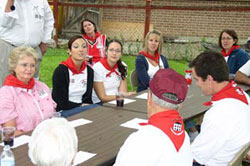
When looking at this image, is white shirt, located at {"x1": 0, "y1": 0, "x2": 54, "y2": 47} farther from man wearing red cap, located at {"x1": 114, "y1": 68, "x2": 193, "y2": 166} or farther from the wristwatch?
man wearing red cap, located at {"x1": 114, "y1": 68, "x2": 193, "y2": 166}

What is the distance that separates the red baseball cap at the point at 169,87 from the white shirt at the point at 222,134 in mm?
624

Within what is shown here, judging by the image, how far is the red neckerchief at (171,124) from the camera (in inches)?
74.7

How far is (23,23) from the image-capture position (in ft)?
15.6

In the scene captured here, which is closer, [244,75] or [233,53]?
[244,75]

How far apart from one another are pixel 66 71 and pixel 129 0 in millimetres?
9671

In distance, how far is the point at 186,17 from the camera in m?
12.5

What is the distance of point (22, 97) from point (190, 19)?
395 inches

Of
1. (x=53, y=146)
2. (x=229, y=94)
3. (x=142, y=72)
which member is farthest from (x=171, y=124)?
(x=142, y=72)

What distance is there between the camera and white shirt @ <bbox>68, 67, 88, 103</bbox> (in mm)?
4195

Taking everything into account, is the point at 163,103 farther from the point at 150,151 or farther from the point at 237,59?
the point at 237,59

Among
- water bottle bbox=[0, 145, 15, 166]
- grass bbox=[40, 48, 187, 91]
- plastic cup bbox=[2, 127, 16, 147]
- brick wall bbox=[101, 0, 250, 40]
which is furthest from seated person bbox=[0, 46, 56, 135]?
brick wall bbox=[101, 0, 250, 40]

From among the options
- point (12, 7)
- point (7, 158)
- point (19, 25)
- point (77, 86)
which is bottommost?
point (7, 158)

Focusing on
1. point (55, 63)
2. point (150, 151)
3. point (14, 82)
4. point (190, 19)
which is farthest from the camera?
point (190, 19)

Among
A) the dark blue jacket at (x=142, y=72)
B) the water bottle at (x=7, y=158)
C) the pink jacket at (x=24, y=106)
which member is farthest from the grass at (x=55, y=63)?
the water bottle at (x=7, y=158)
